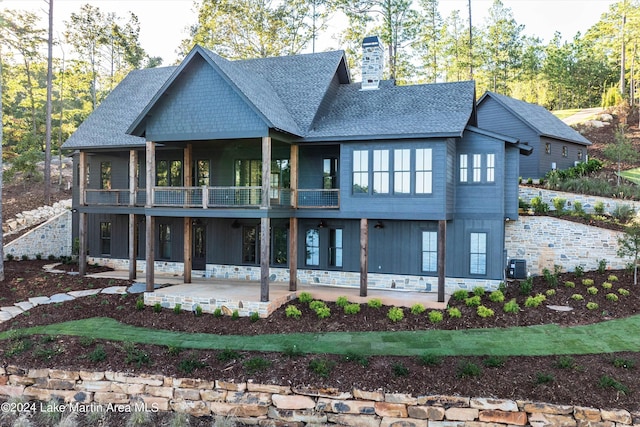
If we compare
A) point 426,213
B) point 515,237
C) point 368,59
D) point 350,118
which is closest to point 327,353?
point 426,213

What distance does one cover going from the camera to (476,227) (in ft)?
48.6

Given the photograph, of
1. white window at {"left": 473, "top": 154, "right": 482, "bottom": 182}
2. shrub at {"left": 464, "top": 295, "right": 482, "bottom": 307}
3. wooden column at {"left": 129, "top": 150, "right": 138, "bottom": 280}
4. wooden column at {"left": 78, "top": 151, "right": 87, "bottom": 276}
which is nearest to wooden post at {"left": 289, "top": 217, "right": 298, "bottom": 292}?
shrub at {"left": 464, "top": 295, "right": 482, "bottom": 307}

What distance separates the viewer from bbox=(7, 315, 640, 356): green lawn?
9844 mm

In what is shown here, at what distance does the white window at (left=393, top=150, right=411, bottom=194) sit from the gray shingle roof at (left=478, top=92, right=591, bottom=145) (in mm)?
14854

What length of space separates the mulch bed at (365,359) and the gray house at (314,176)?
1761mm

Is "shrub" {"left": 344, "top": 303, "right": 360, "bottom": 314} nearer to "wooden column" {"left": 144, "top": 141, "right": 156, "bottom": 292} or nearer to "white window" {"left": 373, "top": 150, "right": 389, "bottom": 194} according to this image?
A: "white window" {"left": 373, "top": 150, "right": 389, "bottom": 194}

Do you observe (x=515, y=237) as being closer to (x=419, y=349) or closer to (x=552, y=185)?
(x=552, y=185)

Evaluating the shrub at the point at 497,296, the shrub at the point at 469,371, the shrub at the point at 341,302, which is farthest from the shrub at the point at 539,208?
the shrub at the point at 469,371

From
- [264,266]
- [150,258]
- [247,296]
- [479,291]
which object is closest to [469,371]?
[479,291]

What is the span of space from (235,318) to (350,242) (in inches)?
212

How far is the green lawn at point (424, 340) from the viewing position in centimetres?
984

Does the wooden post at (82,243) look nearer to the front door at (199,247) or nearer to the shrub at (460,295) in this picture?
the front door at (199,247)

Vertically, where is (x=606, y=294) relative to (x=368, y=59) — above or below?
below

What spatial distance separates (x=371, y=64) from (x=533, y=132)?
12800mm
